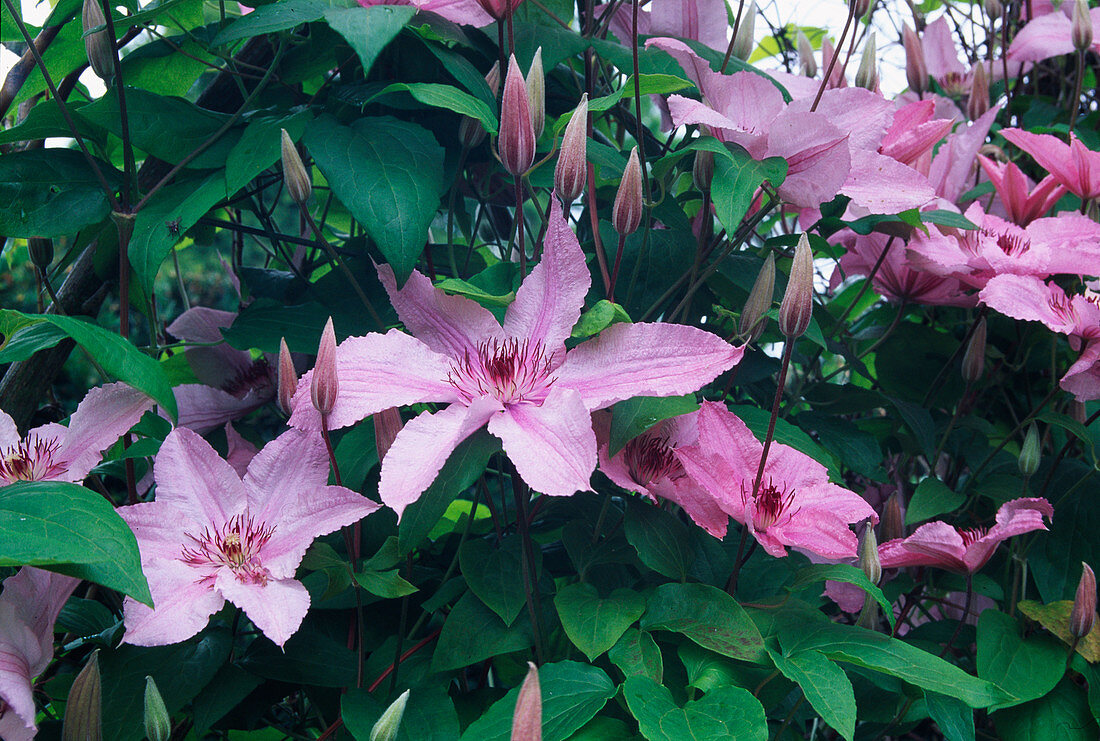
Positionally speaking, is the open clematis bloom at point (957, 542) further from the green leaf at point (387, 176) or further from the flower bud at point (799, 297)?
the green leaf at point (387, 176)

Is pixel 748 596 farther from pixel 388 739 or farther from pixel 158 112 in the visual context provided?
pixel 158 112

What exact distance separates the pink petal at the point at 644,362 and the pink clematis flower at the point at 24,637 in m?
0.35

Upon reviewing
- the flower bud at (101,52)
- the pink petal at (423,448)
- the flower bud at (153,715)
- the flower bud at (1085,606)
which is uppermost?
the flower bud at (101,52)

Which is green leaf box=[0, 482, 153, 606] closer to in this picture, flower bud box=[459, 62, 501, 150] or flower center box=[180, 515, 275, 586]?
flower center box=[180, 515, 275, 586]

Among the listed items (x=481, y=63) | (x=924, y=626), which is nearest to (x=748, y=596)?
(x=924, y=626)

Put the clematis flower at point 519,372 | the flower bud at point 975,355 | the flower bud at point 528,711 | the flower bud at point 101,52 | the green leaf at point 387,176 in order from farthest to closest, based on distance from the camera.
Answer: the flower bud at point 975,355 → the flower bud at point 101,52 → the green leaf at point 387,176 → the clematis flower at point 519,372 → the flower bud at point 528,711

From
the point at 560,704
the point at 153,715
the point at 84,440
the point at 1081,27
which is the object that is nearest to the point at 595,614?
the point at 560,704

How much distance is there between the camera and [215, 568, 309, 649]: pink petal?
509 mm

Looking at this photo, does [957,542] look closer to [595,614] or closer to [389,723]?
[595,614]

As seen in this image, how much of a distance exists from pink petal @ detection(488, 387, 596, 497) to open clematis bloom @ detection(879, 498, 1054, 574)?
14.2 inches

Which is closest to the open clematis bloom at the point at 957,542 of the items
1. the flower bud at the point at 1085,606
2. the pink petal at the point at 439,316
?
the flower bud at the point at 1085,606

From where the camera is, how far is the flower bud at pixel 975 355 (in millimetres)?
822

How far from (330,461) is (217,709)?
0.63 ft

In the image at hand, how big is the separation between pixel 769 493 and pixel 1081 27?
74cm
